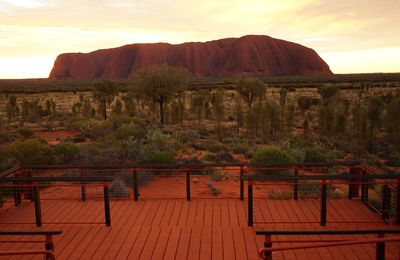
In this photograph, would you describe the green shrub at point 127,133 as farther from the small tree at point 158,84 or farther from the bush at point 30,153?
the small tree at point 158,84

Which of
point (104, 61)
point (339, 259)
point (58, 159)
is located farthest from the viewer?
point (104, 61)

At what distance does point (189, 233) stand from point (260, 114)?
16.7 meters

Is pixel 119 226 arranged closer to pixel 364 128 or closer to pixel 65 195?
pixel 65 195

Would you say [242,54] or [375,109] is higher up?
[242,54]

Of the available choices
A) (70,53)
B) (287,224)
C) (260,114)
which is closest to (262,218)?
(287,224)

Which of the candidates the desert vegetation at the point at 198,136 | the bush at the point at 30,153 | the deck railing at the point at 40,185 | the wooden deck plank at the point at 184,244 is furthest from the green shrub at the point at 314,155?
the bush at the point at 30,153

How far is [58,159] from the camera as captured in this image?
14.2m

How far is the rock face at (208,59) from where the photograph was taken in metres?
136

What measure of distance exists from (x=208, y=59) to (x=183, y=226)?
141 metres

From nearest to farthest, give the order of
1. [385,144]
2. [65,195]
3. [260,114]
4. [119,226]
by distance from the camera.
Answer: [119,226] → [65,195] → [385,144] → [260,114]

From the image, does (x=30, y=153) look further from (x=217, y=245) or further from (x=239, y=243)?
(x=239, y=243)

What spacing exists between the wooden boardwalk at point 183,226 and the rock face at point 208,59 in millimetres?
124898

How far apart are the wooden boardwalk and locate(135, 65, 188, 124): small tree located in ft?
58.8

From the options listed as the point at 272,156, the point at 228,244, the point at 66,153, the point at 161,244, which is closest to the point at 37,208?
the point at 161,244
